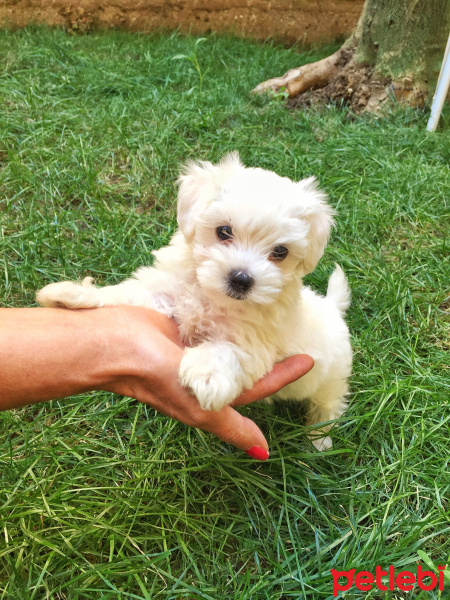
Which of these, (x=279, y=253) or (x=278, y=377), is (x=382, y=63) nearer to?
(x=279, y=253)

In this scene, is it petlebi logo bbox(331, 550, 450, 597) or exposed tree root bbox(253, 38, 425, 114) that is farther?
exposed tree root bbox(253, 38, 425, 114)

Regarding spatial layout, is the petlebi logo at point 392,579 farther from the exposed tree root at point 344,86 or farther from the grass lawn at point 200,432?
the exposed tree root at point 344,86

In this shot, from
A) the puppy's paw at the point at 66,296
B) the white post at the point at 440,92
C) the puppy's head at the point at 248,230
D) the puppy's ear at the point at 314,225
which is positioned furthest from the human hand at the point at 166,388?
the white post at the point at 440,92

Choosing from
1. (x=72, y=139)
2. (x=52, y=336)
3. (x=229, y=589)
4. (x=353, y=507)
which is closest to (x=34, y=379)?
(x=52, y=336)

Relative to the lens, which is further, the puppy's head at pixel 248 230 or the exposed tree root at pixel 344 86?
the exposed tree root at pixel 344 86

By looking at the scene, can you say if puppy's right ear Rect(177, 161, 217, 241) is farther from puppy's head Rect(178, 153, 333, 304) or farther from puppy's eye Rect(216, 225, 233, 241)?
puppy's eye Rect(216, 225, 233, 241)

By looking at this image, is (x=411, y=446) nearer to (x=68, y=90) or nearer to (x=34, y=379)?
(x=34, y=379)

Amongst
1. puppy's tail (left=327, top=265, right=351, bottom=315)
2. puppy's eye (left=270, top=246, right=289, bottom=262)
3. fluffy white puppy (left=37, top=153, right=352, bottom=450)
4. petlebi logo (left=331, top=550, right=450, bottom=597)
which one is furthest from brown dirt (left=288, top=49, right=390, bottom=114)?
petlebi logo (left=331, top=550, right=450, bottom=597)

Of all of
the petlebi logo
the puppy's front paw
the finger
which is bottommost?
the petlebi logo
